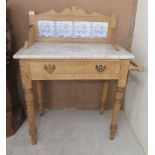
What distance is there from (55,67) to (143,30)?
0.72m

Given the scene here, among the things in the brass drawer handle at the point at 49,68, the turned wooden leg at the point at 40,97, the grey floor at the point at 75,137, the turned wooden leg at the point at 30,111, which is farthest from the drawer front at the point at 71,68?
the grey floor at the point at 75,137

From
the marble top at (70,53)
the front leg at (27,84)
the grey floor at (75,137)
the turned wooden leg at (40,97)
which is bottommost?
the grey floor at (75,137)

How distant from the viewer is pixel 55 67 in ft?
3.50

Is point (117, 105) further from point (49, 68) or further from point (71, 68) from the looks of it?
point (49, 68)

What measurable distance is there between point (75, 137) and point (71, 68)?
63 cm

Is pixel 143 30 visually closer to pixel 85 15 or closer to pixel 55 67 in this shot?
pixel 85 15

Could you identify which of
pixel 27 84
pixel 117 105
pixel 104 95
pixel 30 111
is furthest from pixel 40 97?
pixel 117 105

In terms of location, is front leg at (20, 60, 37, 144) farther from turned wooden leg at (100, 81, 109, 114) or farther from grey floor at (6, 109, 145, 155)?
turned wooden leg at (100, 81, 109, 114)

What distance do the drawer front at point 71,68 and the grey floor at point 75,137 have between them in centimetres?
57

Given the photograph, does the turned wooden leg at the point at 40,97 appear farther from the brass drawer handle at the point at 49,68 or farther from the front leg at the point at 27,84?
the brass drawer handle at the point at 49,68

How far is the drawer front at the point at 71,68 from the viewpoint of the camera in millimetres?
1057

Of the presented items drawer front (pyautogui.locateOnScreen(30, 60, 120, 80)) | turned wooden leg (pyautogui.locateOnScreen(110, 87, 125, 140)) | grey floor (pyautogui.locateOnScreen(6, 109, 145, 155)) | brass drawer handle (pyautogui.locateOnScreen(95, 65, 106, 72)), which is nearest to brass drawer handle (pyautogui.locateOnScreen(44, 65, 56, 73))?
drawer front (pyautogui.locateOnScreen(30, 60, 120, 80))
